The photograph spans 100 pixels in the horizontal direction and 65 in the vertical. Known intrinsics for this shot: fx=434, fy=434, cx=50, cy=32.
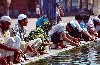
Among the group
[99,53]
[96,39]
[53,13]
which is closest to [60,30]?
[99,53]

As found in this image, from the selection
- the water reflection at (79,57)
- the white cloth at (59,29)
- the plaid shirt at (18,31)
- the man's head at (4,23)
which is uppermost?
the man's head at (4,23)

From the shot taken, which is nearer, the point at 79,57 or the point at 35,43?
the point at 35,43

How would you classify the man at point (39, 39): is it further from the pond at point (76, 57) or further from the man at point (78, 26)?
the man at point (78, 26)

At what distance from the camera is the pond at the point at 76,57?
32.6 ft

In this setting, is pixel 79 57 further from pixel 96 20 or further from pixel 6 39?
pixel 96 20

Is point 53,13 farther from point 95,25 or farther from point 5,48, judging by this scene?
point 5,48

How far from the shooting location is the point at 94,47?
1356 cm

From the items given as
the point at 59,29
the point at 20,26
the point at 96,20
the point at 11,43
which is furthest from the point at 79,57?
the point at 96,20

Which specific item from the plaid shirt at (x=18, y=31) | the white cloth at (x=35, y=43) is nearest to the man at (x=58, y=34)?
the white cloth at (x=35, y=43)

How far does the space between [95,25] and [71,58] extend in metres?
6.04

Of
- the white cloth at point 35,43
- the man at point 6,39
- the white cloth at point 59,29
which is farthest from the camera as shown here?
the white cloth at point 59,29

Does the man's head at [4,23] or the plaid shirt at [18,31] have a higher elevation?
the man's head at [4,23]

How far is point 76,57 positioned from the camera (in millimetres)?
10945

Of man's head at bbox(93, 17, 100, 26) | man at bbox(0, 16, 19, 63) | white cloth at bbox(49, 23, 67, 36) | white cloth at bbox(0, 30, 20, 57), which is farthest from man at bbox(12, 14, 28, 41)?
man's head at bbox(93, 17, 100, 26)
